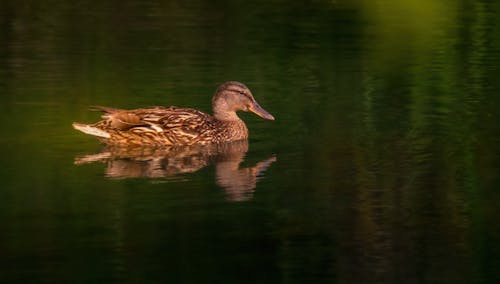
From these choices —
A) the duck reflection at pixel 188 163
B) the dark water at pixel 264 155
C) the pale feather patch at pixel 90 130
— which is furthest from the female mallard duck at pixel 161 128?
the dark water at pixel 264 155

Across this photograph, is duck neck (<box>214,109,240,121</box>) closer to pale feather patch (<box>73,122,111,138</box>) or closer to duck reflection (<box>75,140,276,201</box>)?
duck reflection (<box>75,140,276,201</box>)

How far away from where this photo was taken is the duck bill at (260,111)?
15648 mm

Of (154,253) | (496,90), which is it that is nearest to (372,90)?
(496,90)

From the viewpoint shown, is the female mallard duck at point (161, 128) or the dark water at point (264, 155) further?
the female mallard duck at point (161, 128)

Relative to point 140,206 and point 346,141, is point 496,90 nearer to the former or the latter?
point 346,141

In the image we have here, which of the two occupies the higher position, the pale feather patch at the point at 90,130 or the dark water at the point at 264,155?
the pale feather patch at the point at 90,130

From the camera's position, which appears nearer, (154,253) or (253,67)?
(154,253)

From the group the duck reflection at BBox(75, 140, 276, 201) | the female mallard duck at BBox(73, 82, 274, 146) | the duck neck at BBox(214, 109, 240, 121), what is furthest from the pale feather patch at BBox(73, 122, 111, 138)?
the duck neck at BBox(214, 109, 240, 121)

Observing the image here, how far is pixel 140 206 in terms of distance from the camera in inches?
469

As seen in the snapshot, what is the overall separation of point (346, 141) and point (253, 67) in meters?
4.54

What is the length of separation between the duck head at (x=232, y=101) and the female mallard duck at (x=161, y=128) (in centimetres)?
26

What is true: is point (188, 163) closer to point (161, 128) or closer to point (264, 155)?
point (264, 155)

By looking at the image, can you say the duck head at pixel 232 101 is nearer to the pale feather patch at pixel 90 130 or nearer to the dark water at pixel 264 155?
the dark water at pixel 264 155

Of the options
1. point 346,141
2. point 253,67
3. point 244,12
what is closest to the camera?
point 346,141
